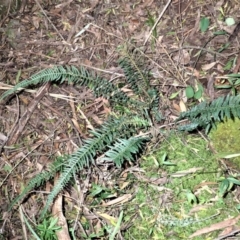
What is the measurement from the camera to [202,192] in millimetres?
2561

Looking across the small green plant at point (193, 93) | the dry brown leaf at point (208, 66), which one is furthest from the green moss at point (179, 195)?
the dry brown leaf at point (208, 66)

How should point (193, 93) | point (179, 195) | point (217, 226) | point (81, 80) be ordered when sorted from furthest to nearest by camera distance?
point (193, 93), point (81, 80), point (179, 195), point (217, 226)

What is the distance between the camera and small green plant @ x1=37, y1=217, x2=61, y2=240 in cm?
258

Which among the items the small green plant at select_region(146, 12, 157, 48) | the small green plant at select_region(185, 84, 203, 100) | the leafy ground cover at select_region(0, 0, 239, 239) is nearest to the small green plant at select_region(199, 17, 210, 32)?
the leafy ground cover at select_region(0, 0, 239, 239)

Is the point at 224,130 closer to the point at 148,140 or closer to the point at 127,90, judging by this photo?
the point at 148,140

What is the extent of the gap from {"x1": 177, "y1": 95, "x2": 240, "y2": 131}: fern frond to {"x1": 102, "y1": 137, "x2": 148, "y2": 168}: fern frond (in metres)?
0.34

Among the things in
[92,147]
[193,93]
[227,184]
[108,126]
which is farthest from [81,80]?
[227,184]

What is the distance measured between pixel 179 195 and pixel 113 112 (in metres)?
0.75

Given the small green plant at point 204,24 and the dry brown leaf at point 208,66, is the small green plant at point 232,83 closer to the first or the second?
the dry brown leaf at point 208,66

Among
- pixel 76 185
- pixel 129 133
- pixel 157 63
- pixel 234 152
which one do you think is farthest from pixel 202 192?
pixel 157 63

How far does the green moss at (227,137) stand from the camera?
2.61 meters

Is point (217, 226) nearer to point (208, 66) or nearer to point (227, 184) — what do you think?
point (227, 184)

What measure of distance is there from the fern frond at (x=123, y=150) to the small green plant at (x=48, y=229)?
514 mm

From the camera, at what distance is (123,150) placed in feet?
8.01
